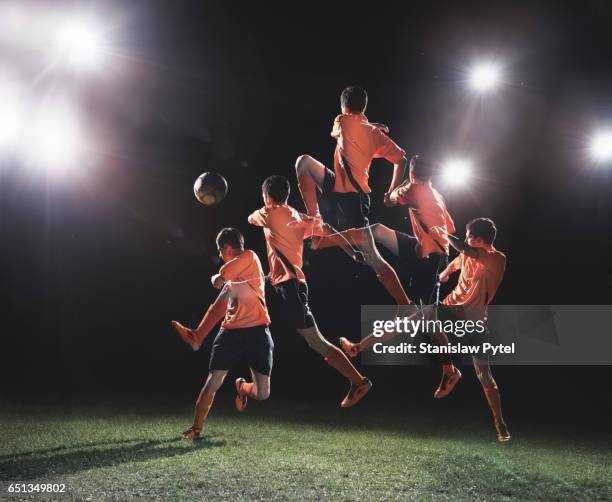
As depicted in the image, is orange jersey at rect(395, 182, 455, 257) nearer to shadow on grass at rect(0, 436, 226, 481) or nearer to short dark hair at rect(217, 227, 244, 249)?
short dark hair at rect(217, 227, 244, 249)

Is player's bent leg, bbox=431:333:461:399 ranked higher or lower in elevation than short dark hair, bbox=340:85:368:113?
lower

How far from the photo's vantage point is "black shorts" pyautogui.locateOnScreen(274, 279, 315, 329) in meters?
4.90

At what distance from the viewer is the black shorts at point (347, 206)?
4.94 metres

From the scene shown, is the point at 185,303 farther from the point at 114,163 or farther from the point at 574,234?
the point at 574,234

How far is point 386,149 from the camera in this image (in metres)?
5.11

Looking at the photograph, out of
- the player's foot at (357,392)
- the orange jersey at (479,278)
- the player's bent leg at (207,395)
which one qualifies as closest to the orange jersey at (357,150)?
the orange jersey at (479,278)

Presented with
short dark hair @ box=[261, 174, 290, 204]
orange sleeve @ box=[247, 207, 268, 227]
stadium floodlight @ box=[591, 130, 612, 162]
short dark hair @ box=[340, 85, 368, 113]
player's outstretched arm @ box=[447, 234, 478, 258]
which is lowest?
player's outstretched arm @ box=[447, 234, 478, 258]

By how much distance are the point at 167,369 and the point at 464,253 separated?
44.4ft

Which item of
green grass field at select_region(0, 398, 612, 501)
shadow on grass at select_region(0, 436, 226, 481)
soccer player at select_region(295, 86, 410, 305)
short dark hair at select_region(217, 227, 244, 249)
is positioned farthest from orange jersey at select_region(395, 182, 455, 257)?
shadow on grass at select_region(0, 436, 226, 481)

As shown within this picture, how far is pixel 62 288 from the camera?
1975 centimetres

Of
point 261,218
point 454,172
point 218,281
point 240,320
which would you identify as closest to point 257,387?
point 240,320

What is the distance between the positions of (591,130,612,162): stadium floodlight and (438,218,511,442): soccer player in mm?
5776

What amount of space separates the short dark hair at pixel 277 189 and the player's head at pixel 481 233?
156 centimetres

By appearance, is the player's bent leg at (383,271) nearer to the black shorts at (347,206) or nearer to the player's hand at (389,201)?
the black shorts at (347,206)
